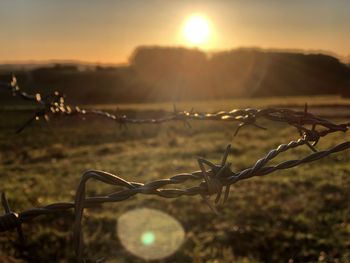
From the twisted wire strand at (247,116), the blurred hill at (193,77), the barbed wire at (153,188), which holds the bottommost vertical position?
the barbed wire at (153,188)

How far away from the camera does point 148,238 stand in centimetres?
615

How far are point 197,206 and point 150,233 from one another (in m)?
1.28

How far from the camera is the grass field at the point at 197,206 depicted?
221 inches

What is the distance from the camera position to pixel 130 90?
54.8 metres

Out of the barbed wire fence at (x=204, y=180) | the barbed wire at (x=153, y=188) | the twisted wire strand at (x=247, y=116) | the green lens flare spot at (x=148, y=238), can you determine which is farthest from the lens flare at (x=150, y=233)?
the barbed wire at (x=153, y=188)

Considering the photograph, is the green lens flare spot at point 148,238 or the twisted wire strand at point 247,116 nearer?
the twisted wire strand at point 247,116

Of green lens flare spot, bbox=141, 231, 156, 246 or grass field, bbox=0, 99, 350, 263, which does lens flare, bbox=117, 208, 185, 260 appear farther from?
grass field, bbox=0, 99, 350, 263

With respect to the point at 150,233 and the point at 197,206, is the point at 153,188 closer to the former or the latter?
the point at 150,233

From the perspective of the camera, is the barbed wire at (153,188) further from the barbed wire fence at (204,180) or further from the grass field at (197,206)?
the grass field at (197,206)

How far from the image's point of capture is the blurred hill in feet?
174

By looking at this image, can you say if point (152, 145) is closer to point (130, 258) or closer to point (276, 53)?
point (130, 258)

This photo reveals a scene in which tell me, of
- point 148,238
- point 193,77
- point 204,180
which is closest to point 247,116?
point 204,180

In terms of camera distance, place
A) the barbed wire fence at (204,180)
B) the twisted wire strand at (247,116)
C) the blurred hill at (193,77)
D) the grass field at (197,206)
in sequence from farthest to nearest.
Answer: the blurred hill at (193,77) → the grass field at (197,206) → the twisted wire strand at (247,116) → the barbed wire fence at (204,180)

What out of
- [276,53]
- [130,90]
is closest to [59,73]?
[130,90]
